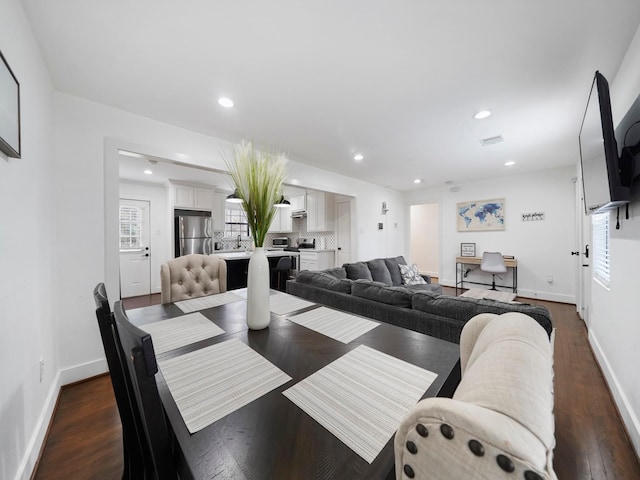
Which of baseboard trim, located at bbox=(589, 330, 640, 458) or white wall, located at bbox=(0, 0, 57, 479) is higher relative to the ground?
white wall, located at bbox=(0, 0, 57, 479)

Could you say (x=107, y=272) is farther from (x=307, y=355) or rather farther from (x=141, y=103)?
(x=307, y=355)

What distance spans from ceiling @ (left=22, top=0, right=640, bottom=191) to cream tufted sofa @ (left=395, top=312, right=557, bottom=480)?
68.5 inches

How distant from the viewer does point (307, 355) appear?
40.2 inches

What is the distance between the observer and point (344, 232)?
5402 millimetres

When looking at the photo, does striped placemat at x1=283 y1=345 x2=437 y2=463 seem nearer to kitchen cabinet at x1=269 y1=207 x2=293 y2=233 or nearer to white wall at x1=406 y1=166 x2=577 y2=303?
white wall at x1=406 y1=166 x2=577 y2=303

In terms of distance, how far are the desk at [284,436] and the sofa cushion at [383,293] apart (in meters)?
0.88

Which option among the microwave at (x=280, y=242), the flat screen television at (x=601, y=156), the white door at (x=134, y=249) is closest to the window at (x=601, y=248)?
the flat screen television at (x=601, y=156)

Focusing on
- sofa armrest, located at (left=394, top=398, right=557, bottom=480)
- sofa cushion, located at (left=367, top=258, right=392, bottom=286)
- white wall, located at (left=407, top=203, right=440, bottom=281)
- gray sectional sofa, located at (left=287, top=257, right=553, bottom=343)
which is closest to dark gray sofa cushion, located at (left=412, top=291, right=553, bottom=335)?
gray sectional sofa, located at (left=287, top=257, right=553, bottom=343)

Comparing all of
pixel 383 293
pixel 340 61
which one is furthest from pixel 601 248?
pixel 340 61

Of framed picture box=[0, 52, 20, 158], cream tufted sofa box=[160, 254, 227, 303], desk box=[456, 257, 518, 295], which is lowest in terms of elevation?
desk box=[456, 257, 518, 295]

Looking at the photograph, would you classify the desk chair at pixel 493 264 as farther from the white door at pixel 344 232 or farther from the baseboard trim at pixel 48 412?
the baseboard trim at pixel 48 412

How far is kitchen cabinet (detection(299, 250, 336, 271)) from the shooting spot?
5.45m

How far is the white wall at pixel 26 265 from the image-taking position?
1150mm

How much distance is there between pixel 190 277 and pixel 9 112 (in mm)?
1383
